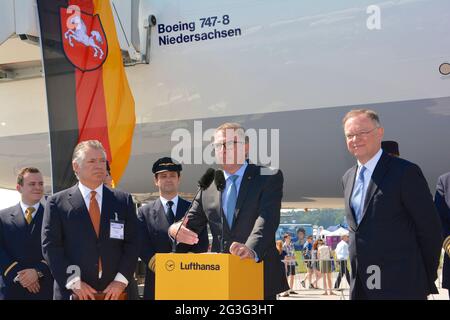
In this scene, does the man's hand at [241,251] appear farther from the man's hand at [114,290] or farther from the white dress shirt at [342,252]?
the white dress shirt at [342,252]

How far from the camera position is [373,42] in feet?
16.5

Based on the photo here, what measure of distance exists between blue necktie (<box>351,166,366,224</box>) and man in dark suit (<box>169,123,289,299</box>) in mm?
396

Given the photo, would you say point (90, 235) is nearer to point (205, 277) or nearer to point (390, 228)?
point (205, 277)

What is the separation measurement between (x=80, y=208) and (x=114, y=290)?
0.49 metres

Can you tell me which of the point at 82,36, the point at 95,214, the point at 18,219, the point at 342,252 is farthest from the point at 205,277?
the point at 342,252

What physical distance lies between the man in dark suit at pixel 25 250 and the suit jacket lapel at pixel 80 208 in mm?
1319

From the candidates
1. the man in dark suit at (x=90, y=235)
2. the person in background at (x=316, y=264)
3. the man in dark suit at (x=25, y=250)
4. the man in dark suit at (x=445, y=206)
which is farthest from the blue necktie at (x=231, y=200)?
the person in background at (x=316, y=264)

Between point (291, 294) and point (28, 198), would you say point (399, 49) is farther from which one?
point (291, 294)

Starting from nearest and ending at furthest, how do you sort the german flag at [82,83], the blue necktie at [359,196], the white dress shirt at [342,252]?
the blue necktie at [359,196]
the german flag at [82,83]
the white dress shirt at [342,252]

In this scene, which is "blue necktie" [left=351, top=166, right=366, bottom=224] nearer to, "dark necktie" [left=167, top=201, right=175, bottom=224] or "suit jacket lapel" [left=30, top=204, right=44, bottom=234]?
"dark necktie" [left=167, top=201, right=175, bottom=224]

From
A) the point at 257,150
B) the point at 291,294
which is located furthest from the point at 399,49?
the point at 291,294

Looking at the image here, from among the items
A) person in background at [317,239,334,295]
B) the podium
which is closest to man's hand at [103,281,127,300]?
the podium

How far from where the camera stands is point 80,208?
330 cm

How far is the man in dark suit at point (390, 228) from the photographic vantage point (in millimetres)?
2816
